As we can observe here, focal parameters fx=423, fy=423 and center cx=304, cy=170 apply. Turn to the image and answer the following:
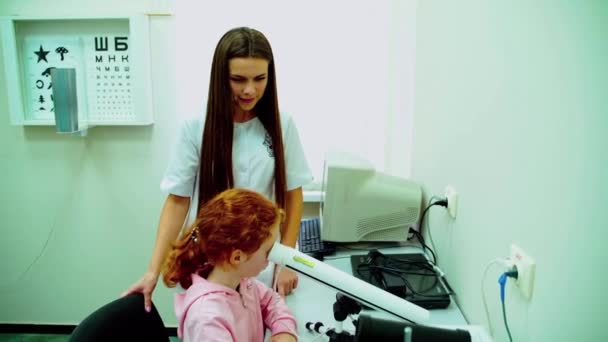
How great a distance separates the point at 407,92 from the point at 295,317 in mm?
1237

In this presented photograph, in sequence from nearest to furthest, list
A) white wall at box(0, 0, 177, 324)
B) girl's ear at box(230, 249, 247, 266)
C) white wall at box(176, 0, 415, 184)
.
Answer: girl's ear at box(230, 249, 247, 266)
white wall at box(176, 0, 415, 184)
white wall at box(0, 0, 177, 324)

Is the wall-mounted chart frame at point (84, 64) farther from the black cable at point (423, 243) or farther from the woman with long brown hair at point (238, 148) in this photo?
the black cable at point (423, 243)

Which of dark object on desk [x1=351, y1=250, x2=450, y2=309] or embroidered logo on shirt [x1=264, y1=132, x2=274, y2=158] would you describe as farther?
embroidered logo on shirt [x1=264, y1=132, x2=274, y2=158]

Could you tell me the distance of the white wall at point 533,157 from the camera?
701 millimetres

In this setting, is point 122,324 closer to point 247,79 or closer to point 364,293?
point 364,293

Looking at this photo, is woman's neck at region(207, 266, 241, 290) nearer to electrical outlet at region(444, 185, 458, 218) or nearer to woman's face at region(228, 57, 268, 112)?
woman's face at region(228, 57, 268, 112)

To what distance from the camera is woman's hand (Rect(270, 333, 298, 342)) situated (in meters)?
1.02

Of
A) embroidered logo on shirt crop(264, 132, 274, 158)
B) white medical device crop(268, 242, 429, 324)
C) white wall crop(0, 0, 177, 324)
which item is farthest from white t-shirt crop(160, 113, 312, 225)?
white wall crop(0, 0, 177, 324)

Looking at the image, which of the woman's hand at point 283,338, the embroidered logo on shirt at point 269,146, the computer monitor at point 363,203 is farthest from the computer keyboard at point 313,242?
the woman's hand at point 283,338

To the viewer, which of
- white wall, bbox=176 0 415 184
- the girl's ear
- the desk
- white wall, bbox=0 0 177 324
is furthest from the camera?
white wall, bbox=0 0 177 324

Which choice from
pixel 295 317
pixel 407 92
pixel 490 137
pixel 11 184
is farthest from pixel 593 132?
pixel 11 184

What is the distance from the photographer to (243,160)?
1369 millimetres

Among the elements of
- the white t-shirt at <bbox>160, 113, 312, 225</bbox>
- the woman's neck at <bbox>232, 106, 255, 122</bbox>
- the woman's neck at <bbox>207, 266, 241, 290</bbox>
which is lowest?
the woman's neck at <bbox>207, 266, 241, 290</bbox>

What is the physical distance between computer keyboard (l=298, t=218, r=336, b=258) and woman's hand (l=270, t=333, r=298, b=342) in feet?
1.80
